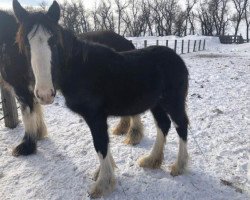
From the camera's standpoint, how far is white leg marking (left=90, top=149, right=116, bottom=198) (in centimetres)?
362

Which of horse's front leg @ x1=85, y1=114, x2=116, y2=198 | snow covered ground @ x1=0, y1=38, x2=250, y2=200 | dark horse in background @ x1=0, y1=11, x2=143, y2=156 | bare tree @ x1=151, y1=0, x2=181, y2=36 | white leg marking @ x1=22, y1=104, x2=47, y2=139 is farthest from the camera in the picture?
bare tree @ x1=151, y1=0, x2=181, y2=36

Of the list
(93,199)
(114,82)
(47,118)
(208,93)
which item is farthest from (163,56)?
(208,93)

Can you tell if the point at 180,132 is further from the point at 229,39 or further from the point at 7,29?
the point at 229,39

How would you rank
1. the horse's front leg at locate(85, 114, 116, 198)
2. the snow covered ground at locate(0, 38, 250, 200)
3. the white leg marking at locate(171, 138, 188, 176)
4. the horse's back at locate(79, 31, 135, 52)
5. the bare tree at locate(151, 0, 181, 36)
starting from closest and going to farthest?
1. the horse's front leg at locate(85, 114, 116, 198)
2. the snow covered ground at locate(0, 38, 250, 200)
3. the white leg marking at locate(171, 138, 188, 176)
4. the horse's back at locate(79, 31, 135, 52)
5. the bare tree at locate(151, 0, 181, 36)

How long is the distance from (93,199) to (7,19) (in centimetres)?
289

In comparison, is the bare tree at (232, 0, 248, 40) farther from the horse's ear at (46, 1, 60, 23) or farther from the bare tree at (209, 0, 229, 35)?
the horse's ear at (46, 1, 60, 23)

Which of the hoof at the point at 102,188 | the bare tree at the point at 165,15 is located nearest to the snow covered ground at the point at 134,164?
the hoof at the point at 102,188

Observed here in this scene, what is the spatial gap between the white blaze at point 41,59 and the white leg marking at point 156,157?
195 cm

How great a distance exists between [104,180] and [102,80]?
118 centimetres

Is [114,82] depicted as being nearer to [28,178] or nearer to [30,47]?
[30,47]

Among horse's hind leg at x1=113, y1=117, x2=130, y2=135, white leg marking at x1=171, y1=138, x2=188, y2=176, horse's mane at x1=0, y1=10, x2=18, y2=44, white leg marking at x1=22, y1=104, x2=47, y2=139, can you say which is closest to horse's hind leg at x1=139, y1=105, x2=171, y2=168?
white leg marking at x1=171, y1=138, x2=188, y2=176

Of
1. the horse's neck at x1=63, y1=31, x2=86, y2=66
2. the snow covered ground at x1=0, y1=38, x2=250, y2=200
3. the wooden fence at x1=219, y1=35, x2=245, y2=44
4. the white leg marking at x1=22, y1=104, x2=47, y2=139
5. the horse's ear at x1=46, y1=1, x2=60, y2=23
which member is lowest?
the wooden fence at x1=219, y1=35, x2=245, y2=44

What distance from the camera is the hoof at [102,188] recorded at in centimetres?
361

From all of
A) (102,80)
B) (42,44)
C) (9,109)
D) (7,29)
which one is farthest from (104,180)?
(9,109)
